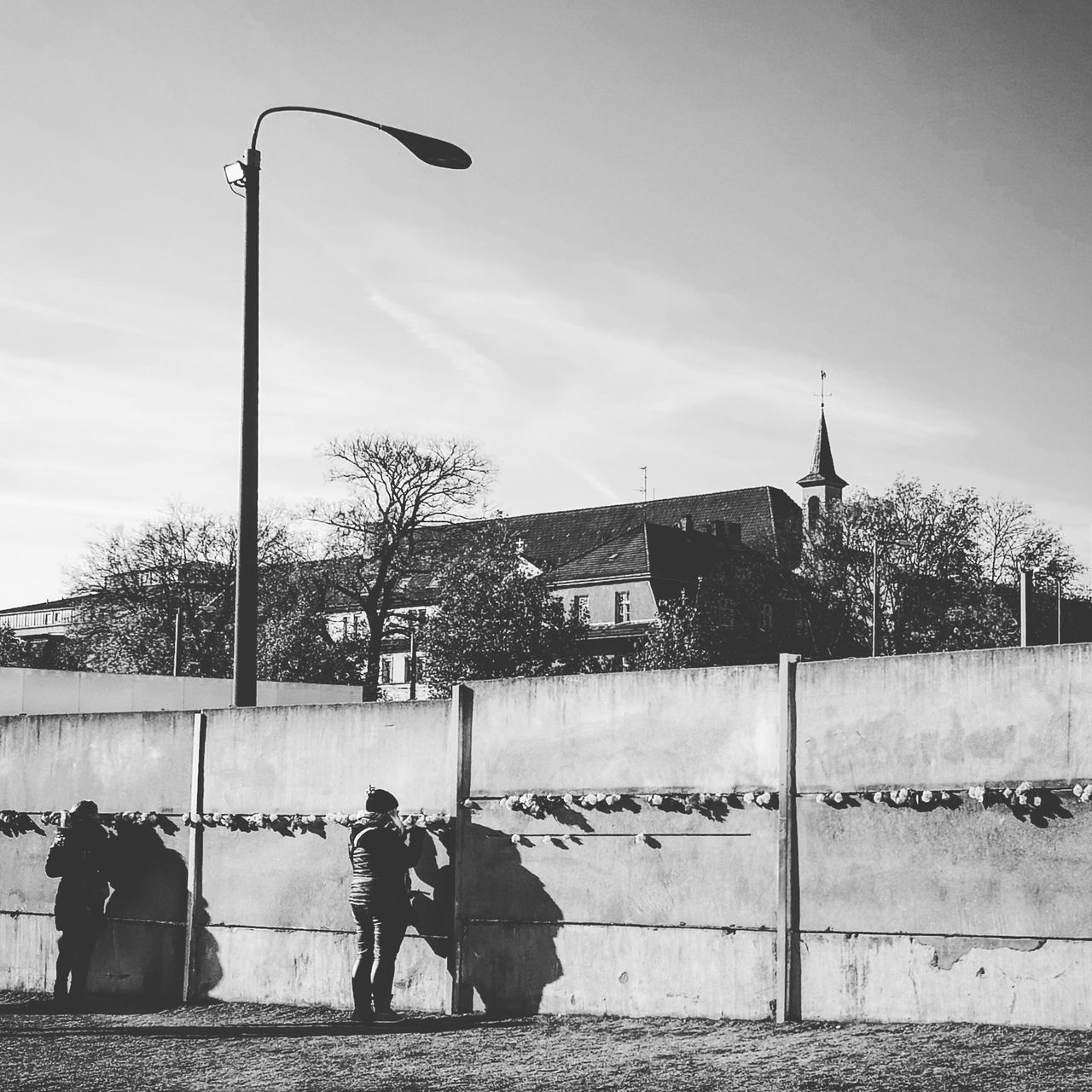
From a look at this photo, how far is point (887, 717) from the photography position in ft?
30.2

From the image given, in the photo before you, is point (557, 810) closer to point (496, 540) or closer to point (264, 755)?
point (264, 755)

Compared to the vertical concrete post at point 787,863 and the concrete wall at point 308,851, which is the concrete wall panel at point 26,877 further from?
the vertical concrete post at point 787,863

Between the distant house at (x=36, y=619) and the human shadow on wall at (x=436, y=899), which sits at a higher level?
the distant house at (x=36, y=619)

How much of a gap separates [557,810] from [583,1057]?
7.39 ft

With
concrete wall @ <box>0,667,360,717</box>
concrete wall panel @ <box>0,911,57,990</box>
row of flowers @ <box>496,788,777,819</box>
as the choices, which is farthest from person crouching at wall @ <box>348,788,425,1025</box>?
concrete wall @ <box>0,667,360,717</box>

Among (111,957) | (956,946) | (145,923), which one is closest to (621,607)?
(111,957)

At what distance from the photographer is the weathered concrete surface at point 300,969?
1082 cm

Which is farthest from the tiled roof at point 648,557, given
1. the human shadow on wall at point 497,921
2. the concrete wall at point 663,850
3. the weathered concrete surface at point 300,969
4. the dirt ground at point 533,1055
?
the dirt ground at point 533,1055

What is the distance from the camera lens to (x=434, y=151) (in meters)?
12.9

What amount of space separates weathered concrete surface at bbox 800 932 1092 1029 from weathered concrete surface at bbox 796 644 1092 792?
986 mm

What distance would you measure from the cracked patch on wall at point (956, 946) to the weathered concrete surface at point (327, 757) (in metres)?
3.82

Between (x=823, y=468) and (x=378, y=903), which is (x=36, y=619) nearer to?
(x=823, y=468)

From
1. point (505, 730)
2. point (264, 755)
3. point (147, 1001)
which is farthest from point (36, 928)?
point (505, 730)

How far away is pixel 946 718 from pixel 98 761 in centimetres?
773
